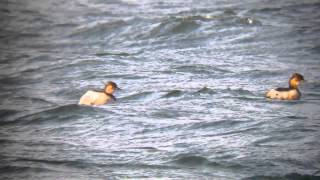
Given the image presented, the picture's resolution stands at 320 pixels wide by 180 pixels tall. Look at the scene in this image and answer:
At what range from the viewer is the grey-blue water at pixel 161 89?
9.59 m

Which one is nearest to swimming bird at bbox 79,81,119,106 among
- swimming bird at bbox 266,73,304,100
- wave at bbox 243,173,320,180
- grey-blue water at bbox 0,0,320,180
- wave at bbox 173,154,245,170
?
grey-blue water at bbox 0,0,320,180

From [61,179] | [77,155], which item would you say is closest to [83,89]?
[77,155]

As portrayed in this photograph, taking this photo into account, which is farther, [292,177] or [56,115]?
[56,115]

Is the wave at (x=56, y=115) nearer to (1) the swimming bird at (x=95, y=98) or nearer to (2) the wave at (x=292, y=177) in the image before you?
(1) the swimming bird at (x=95, y=98)

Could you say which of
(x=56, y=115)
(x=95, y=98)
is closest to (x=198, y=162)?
(x=56, y=115)

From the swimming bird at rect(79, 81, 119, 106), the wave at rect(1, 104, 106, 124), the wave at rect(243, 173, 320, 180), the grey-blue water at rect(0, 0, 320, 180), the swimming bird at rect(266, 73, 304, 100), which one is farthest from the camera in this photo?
the swimming bird at rect(79, 81, 119, 106)

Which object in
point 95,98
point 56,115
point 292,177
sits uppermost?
point 95,98

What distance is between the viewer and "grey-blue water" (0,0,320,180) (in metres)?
9.59

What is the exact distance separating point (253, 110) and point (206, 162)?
2.52 m

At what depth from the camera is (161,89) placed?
44.1 feet

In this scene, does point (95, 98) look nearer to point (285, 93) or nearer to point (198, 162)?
point (285, 93)

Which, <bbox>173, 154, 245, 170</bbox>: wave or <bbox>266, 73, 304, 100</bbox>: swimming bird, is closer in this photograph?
<bbox>173, 154, 245, 170</bbox>: wave

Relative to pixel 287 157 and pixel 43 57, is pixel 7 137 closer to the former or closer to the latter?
pixel 287 157

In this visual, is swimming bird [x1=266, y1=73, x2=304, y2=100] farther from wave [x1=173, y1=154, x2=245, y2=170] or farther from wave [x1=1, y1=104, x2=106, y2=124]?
wave [x1=173, y1=154, x2=245, y2=170]
